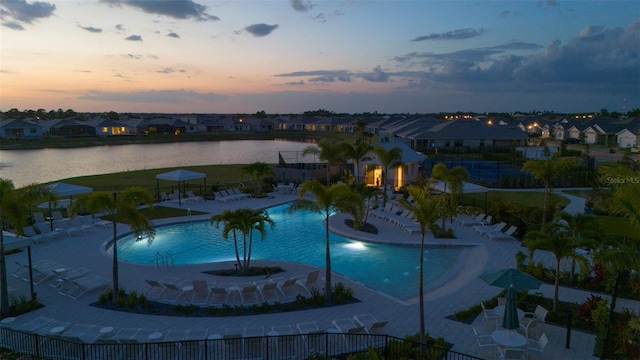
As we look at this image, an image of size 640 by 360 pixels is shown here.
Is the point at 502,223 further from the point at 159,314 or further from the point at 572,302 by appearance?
the point at 159,314

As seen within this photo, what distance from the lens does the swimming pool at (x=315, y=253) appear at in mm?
15720

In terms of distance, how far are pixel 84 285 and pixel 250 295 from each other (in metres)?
5.06

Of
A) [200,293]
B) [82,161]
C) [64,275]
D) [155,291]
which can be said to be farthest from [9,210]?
[82,161]

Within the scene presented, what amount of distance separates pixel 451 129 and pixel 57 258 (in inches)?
1846

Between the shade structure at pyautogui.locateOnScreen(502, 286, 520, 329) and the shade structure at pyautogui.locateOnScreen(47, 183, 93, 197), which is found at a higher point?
the shade structure at pyautogui.locateOnScreen(47, 183, 93, 197)

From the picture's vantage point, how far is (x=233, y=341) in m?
9.42

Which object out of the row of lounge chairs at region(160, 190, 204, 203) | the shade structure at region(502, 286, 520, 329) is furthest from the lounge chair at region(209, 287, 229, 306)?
the row of lounge chairs at region(160, 190, 204, 203)

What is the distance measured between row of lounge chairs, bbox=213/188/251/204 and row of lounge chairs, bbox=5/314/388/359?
681 inches

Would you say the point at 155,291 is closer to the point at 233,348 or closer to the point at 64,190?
the point at 233,348

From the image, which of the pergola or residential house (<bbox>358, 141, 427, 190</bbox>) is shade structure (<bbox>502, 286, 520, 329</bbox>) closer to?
the pergola

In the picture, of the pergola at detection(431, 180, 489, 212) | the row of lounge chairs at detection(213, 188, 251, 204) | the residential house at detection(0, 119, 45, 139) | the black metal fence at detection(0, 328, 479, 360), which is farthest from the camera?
the residential house at detection(0, 119, 45, 139)

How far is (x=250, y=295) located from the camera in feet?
41.3

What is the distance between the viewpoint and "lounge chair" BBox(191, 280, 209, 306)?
12344 millimetres

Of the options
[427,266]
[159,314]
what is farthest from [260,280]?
[427,266]
